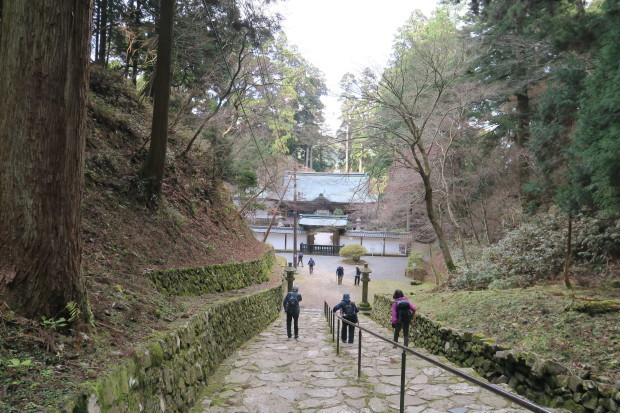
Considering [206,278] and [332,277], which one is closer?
[206,278]

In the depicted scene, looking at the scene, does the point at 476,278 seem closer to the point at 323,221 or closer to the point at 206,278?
the point at 206,278

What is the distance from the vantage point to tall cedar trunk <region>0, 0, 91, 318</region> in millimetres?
2596

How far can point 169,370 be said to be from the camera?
325 centimetres

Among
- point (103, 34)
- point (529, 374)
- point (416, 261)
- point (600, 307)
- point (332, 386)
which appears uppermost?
point (103, 34)

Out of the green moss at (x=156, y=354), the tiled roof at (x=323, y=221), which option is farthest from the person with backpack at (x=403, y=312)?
the tiled roof at (x=323, y=221)

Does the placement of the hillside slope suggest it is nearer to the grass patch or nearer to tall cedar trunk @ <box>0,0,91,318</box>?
tall cedar trunk @ <box>0,0,91,318</box>

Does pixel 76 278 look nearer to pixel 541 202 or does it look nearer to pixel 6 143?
pixel 6 143

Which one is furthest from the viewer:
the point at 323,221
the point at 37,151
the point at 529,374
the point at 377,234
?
the point at 323,221

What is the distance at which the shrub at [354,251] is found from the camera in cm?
2538

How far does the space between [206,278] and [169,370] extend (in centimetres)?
438

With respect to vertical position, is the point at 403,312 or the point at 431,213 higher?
the point at 431,213

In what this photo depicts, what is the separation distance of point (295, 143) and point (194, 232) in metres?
28.9

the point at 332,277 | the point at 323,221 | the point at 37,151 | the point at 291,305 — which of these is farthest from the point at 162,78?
the point at 323,221

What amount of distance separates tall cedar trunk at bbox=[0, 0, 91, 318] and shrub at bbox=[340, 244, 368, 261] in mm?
23368
